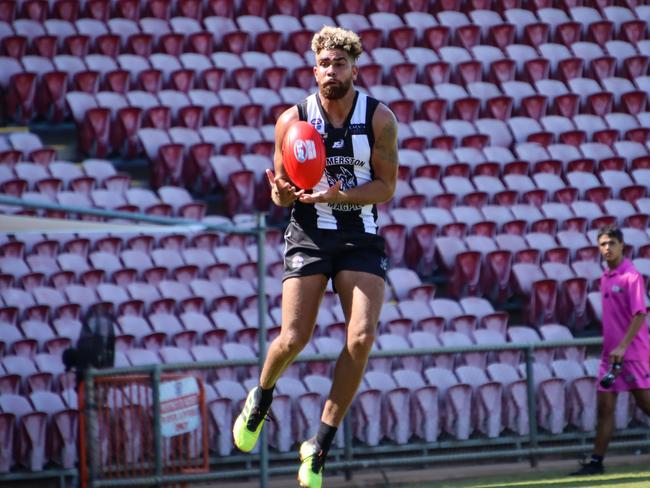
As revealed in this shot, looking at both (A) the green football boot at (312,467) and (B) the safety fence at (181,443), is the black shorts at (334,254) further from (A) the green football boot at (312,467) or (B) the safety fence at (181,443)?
(B) the safety fence at (181,443)

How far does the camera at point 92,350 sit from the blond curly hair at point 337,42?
364 cm

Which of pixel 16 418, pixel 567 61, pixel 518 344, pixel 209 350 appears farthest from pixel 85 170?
pixel 567 61

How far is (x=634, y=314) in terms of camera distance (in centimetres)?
968

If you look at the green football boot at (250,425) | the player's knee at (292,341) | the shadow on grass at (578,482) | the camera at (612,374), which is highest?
the player's knee at (292,341)

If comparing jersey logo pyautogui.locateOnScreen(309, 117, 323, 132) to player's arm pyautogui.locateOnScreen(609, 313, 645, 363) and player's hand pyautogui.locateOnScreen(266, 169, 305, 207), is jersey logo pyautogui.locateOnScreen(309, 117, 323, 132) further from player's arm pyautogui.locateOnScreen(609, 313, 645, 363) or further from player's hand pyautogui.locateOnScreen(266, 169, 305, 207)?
player's arm pyautogui.locateOnScreen(609, 313, 645, 363)

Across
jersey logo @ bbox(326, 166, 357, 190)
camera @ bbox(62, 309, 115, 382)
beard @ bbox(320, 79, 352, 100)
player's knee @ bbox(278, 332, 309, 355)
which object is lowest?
player's knee @ bbox(278, 332, 309, 355)

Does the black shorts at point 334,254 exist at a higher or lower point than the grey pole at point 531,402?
higher

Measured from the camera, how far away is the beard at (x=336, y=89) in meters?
6.16

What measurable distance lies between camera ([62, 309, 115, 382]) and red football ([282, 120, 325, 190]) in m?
3.51

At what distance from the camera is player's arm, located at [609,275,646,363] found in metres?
9.61

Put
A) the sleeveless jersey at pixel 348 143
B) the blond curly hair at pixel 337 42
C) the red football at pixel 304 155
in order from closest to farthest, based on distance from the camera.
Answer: the red football at pixel 304 155 → the blond curly hair at pixel 337 42 → the sleeveless jersey at pixel 348 143

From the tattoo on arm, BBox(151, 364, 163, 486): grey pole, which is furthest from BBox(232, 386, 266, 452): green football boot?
BBox(151, 364, 163, 486): grey pole

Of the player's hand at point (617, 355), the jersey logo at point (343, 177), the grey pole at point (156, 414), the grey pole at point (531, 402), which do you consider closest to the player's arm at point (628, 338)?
the player's hand at point (617, 355)

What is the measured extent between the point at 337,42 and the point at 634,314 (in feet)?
14.6
